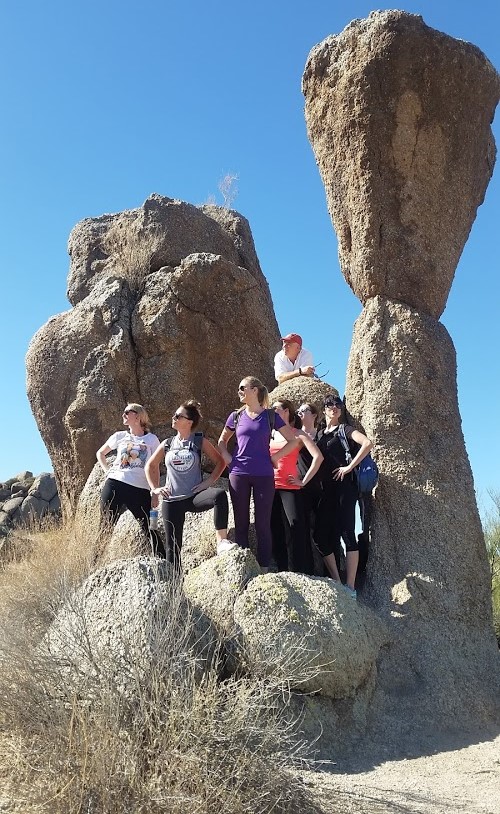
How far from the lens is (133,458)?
6.66 metres

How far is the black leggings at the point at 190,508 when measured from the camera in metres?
6.01

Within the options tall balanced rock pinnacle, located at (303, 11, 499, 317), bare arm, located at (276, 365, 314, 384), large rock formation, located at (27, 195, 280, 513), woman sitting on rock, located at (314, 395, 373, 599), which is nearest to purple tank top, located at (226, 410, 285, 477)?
woman sitting on rock, located at (314, 395, 373, 599)

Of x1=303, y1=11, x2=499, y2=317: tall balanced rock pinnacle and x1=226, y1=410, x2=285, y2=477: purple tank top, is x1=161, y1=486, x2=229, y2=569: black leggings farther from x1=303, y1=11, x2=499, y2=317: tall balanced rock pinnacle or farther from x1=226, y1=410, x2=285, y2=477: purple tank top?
x1=303, y1=11, x2=499, y2=317: tall balanced rock pinnacle

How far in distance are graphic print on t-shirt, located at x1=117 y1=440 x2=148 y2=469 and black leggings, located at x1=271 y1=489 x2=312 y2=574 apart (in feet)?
3.93

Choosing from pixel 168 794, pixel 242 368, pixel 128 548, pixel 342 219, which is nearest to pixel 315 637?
pixel 168 794

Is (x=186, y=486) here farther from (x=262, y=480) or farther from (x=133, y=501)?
(x=133, y=501)

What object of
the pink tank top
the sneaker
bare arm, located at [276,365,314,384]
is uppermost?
bare arm, located at [276,365,314,384]

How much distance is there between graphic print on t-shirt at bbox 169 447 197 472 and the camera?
6121mm

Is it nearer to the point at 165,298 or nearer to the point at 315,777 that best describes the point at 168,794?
the point at 315,777

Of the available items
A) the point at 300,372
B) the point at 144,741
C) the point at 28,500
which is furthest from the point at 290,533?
the point at 28,500

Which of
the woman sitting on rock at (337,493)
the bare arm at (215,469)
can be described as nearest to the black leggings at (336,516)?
the woman sitting on rock at (337,493)

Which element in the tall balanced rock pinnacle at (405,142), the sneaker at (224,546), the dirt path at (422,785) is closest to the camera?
the dirt path at (422,785)

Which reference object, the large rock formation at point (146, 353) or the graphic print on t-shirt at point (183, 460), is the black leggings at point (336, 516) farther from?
the large rock formation at point (146, 353)

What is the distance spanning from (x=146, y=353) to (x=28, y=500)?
1067cm
